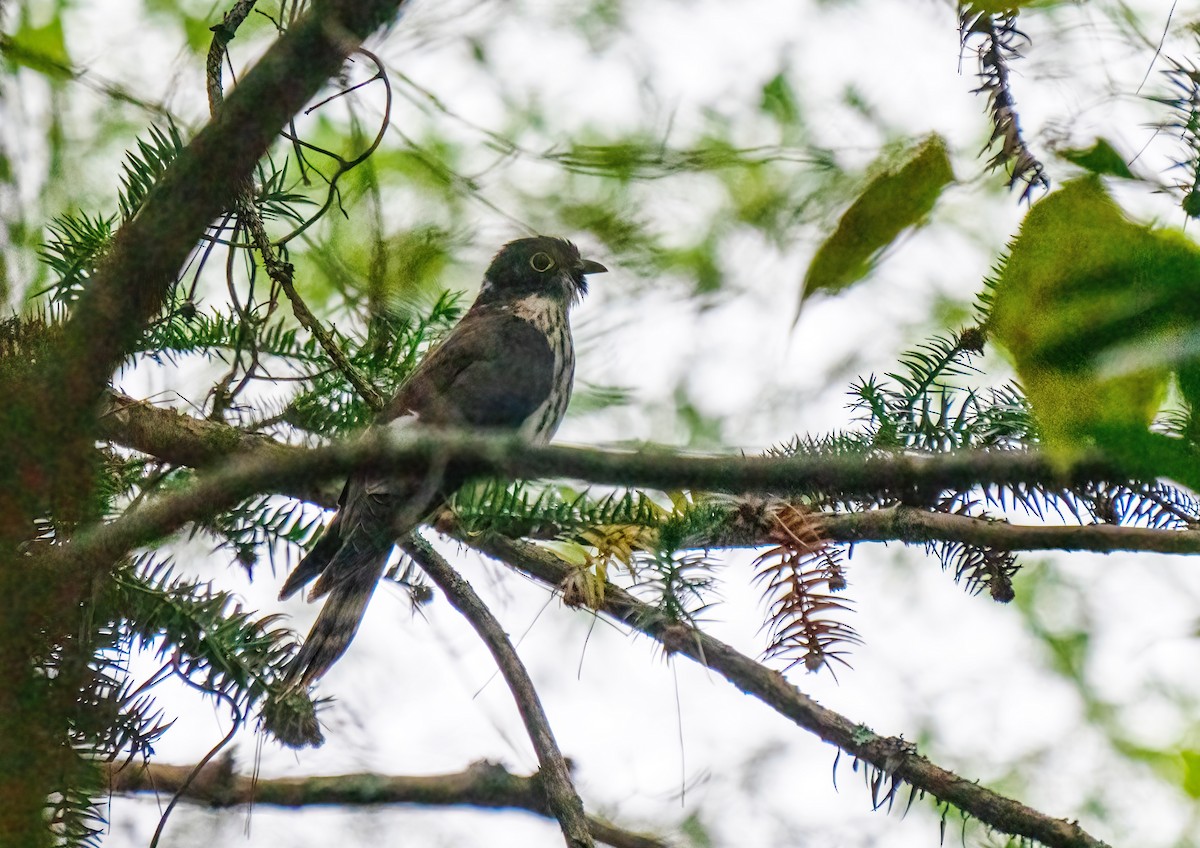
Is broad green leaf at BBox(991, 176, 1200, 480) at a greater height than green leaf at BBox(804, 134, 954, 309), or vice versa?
green leaf at BBox(804, 134, 954, 309)

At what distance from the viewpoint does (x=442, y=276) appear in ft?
9.91

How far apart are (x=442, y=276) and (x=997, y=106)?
1.73 m

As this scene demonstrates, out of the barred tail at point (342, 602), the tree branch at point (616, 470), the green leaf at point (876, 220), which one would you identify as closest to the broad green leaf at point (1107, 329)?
the tree branch at point (616, 470)

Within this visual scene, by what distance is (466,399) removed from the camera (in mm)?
2959

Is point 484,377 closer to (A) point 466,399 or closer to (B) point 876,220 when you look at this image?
(A) point 466,399

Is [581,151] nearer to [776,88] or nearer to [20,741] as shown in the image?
[776,88]

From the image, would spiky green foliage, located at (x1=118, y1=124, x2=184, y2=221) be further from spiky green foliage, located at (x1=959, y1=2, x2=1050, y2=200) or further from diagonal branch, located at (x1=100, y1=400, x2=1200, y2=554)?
spiky green foliage, located at (x1=959, y1=2, x2=1050, y2=200)

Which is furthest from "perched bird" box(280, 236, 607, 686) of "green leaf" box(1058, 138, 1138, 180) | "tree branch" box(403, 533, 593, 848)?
"green leaf" box(1058, 138, 1138, 180)

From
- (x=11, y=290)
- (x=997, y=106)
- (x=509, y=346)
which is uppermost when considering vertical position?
(x=509, y=346)

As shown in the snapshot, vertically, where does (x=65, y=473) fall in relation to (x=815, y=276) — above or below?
below

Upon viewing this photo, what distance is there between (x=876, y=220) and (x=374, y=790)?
217 cm

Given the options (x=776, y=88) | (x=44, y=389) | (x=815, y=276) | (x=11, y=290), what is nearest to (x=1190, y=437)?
(x=815, y=276)

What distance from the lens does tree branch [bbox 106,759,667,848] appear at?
8.95ft

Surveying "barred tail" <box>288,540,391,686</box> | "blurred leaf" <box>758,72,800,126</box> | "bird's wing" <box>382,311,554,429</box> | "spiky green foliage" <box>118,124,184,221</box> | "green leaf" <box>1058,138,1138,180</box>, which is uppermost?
"blurred leaf" <box>758,72,800,126</box>
